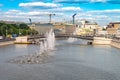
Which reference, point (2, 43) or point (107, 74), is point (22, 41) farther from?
point (107, 74)

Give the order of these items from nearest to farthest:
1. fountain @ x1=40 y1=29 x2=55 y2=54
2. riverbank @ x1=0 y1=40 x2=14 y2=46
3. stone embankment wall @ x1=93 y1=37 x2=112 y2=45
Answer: fountain @ x1=40 y1=29 x2=55 y2=54, riverbank @ x1=0 y1=40 x2=14 y2=46, stone embankment wall @ x1=93 y1=37 x2=112 y2=45

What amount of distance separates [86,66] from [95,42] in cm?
5870

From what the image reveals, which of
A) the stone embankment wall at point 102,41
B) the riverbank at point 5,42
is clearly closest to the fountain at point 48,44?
the riverbank at point 5,42

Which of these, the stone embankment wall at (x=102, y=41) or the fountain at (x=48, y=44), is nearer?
the fountain at (x=48, y=44)

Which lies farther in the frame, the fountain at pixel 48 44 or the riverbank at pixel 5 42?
the riverbank at pixel 5 42

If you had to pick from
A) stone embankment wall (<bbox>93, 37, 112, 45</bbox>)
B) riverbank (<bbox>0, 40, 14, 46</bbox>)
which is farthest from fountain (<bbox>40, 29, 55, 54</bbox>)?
stone embankment wall (<bbox>93, 37, 112, 45</bbox>)

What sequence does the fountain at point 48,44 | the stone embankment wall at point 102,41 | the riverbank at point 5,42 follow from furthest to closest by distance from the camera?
the stone embankment wall at point 102,41 → the riverbank at point 5,42 → the fountain at point 48,44

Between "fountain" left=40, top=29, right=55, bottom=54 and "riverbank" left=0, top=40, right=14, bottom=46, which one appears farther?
"riverbank" left=0, top=40, right=14, bottom=46

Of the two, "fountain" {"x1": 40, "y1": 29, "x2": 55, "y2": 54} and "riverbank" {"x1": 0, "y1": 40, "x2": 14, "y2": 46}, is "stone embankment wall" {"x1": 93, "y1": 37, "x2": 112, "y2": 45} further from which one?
"riverbank" {"x1": 0, "y1": 40, "x2": 14, "y2": 46}

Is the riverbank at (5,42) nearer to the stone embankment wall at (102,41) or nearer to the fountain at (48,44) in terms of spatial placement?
the fountain at (48,44)

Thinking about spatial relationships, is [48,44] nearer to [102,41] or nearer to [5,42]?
[5,42]

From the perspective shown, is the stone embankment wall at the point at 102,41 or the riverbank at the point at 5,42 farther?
the stone embankment wall at the point at 102,41

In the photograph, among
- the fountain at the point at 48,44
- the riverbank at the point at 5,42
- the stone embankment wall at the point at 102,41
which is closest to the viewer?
the fountain at the point at 48,44

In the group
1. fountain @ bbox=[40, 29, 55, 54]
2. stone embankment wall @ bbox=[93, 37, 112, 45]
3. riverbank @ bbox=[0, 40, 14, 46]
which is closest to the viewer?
fountain @ bbox=[40, 29, 55, 54]
